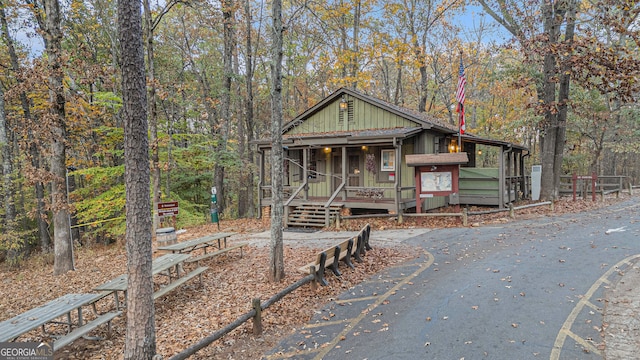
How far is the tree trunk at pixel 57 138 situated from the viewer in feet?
32.5

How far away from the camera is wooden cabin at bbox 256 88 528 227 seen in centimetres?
1566

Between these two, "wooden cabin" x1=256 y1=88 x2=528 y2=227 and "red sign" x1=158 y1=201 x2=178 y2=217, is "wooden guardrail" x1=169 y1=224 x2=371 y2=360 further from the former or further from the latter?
"red sign" x1=158 y1=201 x2=178 y2=217

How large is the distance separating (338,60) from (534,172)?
1508 cm

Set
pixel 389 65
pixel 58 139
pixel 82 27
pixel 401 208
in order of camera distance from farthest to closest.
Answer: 1. pixel 389 65
2. pixel 82 27
3. pixel 401 208
4. pixel 58 139

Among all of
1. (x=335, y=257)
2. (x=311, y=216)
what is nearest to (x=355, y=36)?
(x=311, y=216)

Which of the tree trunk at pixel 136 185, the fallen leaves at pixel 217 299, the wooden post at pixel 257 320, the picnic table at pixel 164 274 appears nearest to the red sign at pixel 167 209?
the fallen leaves at pixel 217 299

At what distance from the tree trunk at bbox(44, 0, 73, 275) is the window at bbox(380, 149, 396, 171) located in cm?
1298

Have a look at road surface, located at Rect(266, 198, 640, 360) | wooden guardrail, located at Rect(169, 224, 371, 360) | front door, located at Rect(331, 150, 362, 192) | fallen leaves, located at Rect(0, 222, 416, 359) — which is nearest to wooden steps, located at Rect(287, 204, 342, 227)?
front door, located at Rect(331, 150, 362, 192)

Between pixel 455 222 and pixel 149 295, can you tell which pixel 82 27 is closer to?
pixel 149 295

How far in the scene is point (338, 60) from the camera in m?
25.3

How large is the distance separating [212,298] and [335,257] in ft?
9.77

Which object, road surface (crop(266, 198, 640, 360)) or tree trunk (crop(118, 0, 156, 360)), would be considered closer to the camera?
tree trunk (crop(118, 0, 156, 360))

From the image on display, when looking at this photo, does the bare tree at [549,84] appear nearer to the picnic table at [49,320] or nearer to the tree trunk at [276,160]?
the tree trunk at [276,160]

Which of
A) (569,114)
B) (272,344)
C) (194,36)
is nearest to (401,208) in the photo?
(272,344)
